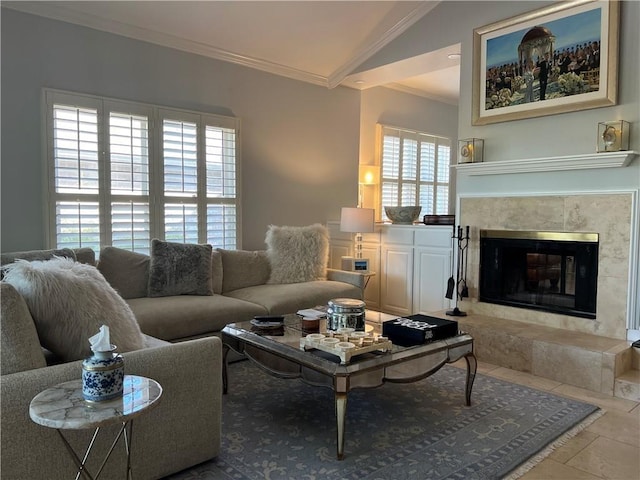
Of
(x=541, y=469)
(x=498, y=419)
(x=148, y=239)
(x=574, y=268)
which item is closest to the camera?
(x=541, y=469)

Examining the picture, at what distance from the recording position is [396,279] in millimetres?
5180

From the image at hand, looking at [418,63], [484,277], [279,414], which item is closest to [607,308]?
[484,277]

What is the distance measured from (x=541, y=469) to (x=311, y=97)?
14.5 ft

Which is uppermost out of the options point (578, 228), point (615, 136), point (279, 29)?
point (279, 29)

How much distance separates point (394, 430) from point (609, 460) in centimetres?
102

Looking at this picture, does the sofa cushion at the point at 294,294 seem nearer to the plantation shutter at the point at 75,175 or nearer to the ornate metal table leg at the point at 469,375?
the plantation shutter at the point at 75,175

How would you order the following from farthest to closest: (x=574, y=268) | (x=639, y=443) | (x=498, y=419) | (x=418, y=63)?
(x=418, y=63), (x=574, y=268), (x=498, y=419), (x=639, y=443)

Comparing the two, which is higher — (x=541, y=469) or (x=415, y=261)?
(x=415, y=261)

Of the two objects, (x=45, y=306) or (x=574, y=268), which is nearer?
(x=45, y=306)

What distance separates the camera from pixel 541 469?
7.05 ft

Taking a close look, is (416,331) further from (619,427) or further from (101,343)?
(101,343)

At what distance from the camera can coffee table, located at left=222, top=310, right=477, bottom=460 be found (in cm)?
218

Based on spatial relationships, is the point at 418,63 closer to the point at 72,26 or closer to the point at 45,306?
the point at 72,26

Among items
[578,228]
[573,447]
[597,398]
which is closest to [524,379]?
[597,398]
